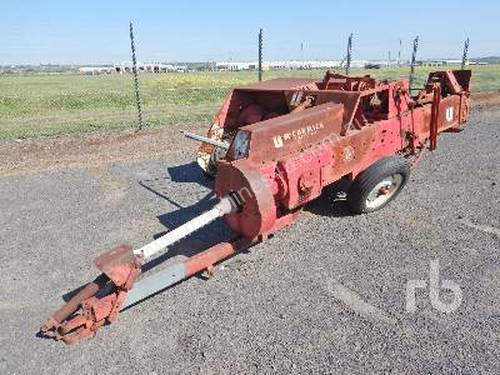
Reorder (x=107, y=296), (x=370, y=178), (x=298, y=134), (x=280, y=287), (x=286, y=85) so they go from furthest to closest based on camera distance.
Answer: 1. (x=286, y=85)
2. (x=370, y=178)
3. (x=298, y=134)
4. (x=280, y=287)
5. (x=107, y=296)

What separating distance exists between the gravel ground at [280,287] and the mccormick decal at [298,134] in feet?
3.79

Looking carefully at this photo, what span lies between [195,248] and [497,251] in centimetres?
314

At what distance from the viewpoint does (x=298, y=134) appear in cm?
495

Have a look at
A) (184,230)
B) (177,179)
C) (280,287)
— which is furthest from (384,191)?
(177,179)

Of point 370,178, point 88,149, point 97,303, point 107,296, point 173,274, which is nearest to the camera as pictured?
point 97,303

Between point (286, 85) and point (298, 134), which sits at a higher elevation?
point (286, 85)

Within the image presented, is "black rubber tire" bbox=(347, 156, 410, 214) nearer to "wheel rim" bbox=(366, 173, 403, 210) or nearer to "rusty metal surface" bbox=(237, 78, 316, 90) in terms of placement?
"wheel rim" bbox=(366, 173, 403, 210)

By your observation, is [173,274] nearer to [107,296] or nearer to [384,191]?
[107,296]

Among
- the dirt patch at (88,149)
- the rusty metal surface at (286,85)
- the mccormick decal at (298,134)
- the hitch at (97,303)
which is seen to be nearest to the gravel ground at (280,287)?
the hitch at (97,303)

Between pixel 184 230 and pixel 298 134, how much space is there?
1.66 m

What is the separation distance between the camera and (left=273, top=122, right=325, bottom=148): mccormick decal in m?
4.78

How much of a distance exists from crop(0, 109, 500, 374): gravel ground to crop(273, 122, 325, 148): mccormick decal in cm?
116

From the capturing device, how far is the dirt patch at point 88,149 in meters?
8.88

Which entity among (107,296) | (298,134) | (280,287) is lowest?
(280,287)
